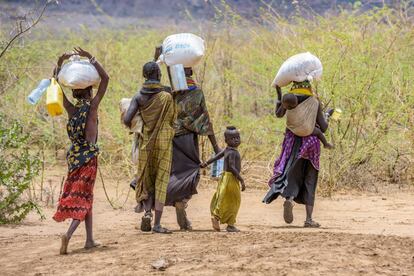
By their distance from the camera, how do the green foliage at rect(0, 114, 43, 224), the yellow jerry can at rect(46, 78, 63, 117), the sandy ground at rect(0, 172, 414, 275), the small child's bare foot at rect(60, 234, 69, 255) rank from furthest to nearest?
the green foliage at rect(0, 114, 43, 224) < the small child's bare foot at rect(60, 234, 69, 255) < the yellow jerry can at rect(46, 78, 63, 117) < the sandy ground at rect(0, 172, 414, 275)

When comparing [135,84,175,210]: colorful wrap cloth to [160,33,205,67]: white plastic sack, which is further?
[160,33,205,67]: white plastic sack

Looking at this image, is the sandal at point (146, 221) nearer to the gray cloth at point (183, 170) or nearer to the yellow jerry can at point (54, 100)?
the gray cloth at point (183, 170)

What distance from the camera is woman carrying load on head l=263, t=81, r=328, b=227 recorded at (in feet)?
22.8

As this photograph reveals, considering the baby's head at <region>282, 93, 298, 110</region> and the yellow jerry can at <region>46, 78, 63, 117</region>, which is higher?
the baby's head at <region>282, 93, 298, 110</region>

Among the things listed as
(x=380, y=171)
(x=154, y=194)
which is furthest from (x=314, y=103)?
(x=380, y=171)

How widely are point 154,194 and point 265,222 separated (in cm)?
169

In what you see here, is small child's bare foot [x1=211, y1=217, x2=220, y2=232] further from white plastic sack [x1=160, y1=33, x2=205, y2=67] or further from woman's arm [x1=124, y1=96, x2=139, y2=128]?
white plastic sack [x1=160, y1=33, x2=205, y2=67]

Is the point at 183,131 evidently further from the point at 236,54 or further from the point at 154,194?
the point at 236,54

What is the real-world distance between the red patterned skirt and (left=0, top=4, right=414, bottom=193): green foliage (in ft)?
10.3

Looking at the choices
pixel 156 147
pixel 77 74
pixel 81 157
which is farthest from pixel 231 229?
pixel 77 74

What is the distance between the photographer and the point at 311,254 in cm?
487

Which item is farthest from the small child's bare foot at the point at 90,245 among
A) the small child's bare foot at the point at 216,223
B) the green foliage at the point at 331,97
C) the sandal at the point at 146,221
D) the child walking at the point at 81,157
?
the green foliage at the point at 331,97

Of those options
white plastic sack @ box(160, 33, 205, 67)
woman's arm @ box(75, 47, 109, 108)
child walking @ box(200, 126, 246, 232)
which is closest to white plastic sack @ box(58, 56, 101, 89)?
woman's arm @ box(75, 47, 109, 108)

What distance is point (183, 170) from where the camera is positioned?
6.64m
